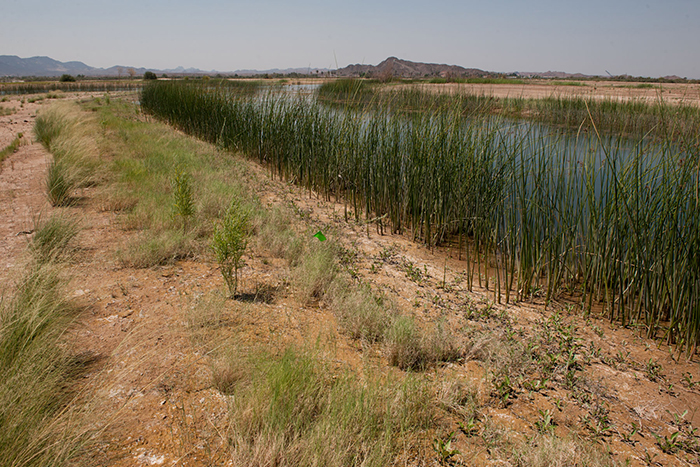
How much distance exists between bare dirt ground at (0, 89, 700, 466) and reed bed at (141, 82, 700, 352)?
0.33m

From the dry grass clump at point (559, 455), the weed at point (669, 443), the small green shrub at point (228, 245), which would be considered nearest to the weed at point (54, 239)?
the small green shrub at point (228, 245)

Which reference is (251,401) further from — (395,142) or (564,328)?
(395,142)

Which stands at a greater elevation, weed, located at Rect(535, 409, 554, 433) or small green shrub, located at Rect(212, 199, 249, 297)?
small green shrub, located at Rect(212, 199, 249, 297)

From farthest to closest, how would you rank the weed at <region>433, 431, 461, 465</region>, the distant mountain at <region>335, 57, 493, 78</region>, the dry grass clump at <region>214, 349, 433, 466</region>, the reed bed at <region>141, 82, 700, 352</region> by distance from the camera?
the distant mountain at <region>335, 57, 493, 78</region> → the reed bed at <region>141, 82, 700, 352</region> → the weed at <region>433, 431, 461, 465</region> → the dry grass clump at <region>214, 349, 433, 466</region>

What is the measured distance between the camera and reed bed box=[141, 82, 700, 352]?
2.79 metres

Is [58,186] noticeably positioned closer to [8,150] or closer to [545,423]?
[8,150]

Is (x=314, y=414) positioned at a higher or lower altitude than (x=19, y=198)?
lower

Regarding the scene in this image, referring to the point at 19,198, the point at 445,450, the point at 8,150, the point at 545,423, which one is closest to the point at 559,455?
the point at 545,423

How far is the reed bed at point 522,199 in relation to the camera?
2795 mm

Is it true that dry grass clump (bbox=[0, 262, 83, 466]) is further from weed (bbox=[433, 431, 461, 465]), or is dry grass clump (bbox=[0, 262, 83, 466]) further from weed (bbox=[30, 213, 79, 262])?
weed (bbox=[433, 431, 461, 465])

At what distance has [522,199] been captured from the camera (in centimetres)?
325

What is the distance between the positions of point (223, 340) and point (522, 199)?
2396mm

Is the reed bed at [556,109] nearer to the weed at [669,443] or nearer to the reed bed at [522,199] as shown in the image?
the reed bed at [522,199]

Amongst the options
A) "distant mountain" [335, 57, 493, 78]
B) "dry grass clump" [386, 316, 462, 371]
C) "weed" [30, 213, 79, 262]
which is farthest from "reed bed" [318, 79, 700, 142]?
"weed" [30, 213, 79, 262]
